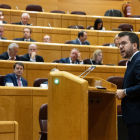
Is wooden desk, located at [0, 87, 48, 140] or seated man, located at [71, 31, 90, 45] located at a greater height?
seated man, located at [71, 31, 90, 45]

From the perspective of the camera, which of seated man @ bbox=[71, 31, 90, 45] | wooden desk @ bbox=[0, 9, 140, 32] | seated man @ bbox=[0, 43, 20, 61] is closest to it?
seated man @ bbox=[0, 43, 20, 61]

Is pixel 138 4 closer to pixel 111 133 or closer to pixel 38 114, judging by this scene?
pixel 38 114

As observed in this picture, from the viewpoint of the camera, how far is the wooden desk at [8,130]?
1204 mm

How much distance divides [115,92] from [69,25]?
4032 millimetres

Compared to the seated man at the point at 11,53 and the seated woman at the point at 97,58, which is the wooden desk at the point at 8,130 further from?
the seated woman at the point at 97,58

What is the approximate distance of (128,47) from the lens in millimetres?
1402

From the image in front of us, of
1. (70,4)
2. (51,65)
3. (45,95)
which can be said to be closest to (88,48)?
(51,65)

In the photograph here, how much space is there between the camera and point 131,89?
1.31 m

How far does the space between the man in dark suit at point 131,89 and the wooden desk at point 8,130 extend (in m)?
0.52

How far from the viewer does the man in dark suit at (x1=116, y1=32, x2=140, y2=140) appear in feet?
4.28

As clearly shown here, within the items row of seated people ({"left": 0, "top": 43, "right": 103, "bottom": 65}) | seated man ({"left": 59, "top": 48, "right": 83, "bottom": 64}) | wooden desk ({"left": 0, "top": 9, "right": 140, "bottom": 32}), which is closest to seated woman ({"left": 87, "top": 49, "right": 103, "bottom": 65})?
row of seated people ({"left": 0, "top": 43, "right": 103, "bottom": 65})

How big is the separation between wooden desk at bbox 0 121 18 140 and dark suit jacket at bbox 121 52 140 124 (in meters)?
0.53

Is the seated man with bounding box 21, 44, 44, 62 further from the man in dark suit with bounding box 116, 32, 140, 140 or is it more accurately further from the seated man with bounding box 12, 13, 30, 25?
the man in dark suit with bounding box 116, 32, 140, 140

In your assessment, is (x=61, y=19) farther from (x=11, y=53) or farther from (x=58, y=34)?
(x=11, y=53)
